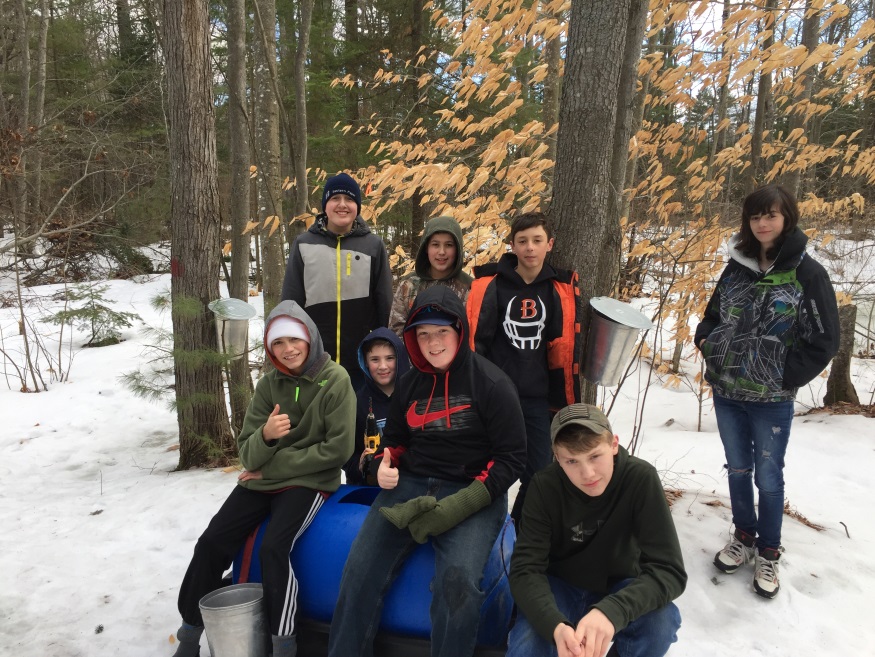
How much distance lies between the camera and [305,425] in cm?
267

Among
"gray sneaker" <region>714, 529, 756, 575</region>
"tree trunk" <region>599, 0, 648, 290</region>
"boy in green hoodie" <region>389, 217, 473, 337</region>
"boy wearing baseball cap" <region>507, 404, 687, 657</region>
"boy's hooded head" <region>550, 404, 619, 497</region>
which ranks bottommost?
"gray sneaker" <region>714, 529, 756, 575</region>

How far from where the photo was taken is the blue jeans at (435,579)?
1992 mm

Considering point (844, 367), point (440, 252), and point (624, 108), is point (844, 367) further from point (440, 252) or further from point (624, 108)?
point (440, 252)

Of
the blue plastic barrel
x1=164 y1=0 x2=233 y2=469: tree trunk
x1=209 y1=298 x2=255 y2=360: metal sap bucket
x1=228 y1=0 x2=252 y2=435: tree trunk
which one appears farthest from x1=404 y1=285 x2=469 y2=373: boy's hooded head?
x1=228 y1=0 x2=252 y2=435: tree trunk

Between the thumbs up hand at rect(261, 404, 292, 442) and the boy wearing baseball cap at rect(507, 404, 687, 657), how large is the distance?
1232 millimetres

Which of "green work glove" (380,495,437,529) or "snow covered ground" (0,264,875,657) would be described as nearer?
"green work glove" (380,495,437,529)

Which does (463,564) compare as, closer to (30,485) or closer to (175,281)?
(175,281)

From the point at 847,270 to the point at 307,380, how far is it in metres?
9.46

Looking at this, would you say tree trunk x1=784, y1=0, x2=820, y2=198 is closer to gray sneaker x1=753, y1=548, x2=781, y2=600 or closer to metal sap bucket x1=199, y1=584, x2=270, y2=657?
gray sneaker x1=753, y1=548, x2=781, y2=600

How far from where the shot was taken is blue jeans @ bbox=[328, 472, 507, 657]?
6.54ft

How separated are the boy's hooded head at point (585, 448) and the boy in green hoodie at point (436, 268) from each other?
1.28m

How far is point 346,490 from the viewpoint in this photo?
270 centimetres

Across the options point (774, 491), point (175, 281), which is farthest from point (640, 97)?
point (175, 281)

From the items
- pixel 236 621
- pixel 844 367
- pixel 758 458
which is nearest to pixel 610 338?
pixel 758 458
